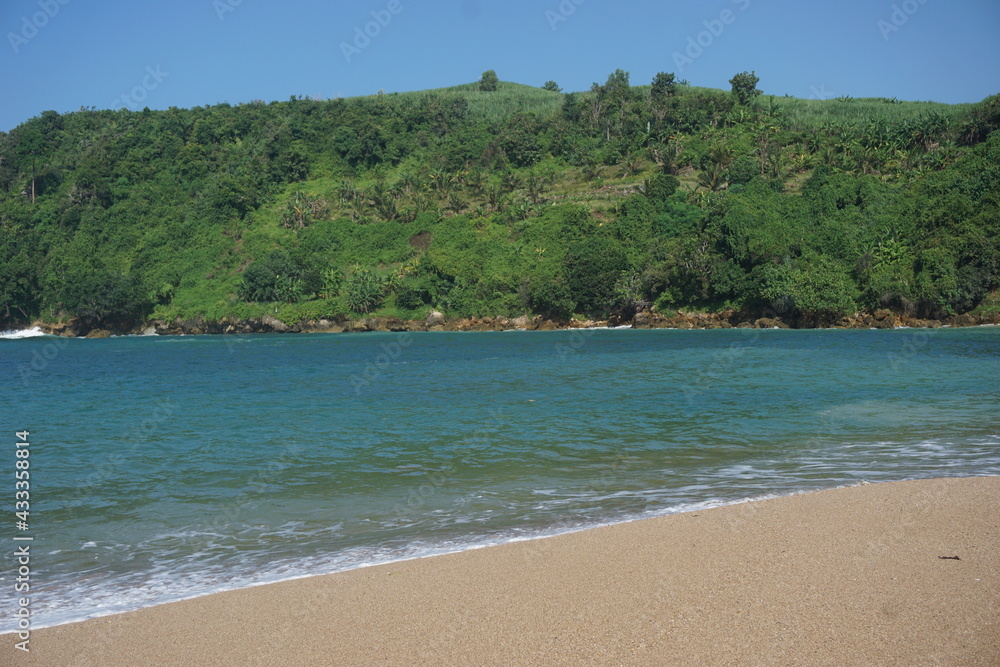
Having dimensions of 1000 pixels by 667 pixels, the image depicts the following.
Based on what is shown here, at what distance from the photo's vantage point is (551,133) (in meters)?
104

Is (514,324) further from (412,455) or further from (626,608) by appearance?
(626,608)

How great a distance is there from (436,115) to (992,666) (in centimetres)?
11848

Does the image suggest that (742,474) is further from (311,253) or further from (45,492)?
(311,253)

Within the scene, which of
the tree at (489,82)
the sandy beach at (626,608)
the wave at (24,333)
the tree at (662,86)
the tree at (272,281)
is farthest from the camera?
the tree at (489,82)

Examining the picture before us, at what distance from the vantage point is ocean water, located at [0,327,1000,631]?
8453 millimetres

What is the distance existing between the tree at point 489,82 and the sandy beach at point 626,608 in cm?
16300

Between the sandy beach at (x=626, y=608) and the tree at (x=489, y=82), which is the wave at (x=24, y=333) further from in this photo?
the tree at (x=489, y=82)

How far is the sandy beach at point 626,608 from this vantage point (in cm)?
534

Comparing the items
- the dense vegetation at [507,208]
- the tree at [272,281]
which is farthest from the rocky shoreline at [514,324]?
→ the tree at [272,281]

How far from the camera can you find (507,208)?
84562 millimetres

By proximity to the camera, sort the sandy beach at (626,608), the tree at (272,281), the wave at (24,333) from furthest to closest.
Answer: the wave at (24,333) → the tree at (272,281) → the sandy beach at (626,608)

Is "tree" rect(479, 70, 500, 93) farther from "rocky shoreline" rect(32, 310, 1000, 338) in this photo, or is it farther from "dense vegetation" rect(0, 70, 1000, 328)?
"rocky shoreline" rect(32, 310, 1000, 338)

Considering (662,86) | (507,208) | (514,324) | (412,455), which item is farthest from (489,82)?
(412,455)

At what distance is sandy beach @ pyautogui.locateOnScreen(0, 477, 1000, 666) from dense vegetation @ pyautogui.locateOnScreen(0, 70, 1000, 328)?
53.8 metres
